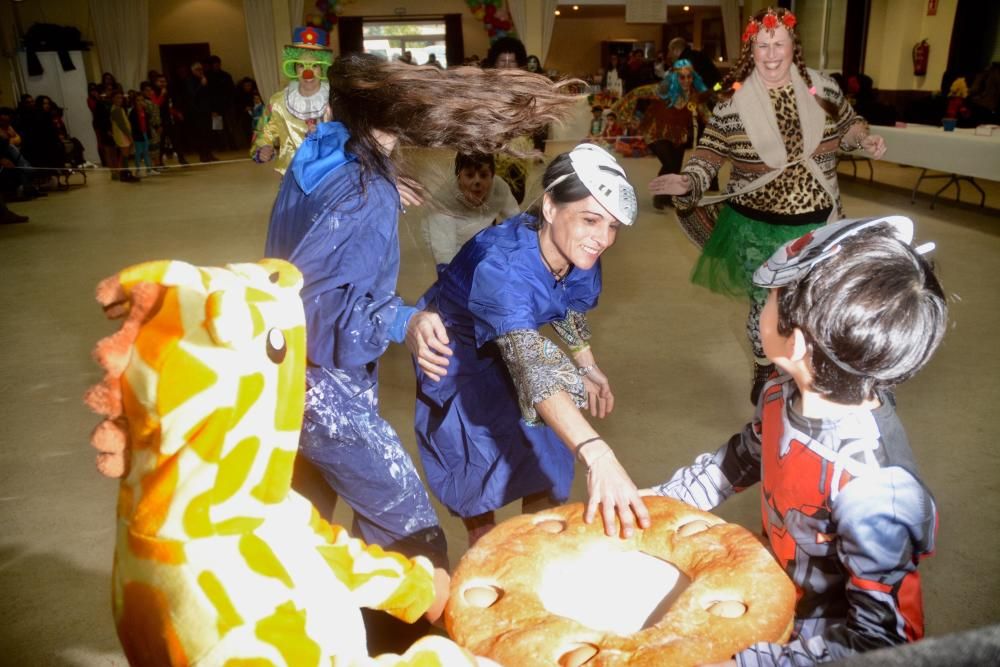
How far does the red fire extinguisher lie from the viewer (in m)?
11.6

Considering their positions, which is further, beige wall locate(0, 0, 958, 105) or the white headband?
beige wall locate(0, 0, 958, 105)

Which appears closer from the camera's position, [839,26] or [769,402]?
[769,402]

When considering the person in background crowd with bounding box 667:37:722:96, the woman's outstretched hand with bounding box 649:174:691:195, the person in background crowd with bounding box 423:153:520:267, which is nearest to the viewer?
the woman's outstretched hand with bounding box 649:174:691:195

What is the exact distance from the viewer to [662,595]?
124cm

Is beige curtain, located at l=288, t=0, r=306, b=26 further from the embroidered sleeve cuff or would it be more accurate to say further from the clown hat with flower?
the embroidered sleeve cuff

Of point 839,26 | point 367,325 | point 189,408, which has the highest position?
point 839,26

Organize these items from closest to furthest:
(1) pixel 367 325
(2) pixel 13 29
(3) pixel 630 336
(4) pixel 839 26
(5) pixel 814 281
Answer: (5) pixel 814 281 < (1) pixel 367 325 < (3) pixel 630 336 < (2) pixel 13 29 < (4) pixel 839 26

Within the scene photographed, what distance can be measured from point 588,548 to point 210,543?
23.8 inches

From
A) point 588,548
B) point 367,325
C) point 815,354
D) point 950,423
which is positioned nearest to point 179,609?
point 588,548

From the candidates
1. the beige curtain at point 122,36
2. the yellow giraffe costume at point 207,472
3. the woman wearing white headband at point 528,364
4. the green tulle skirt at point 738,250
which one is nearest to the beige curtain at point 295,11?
the beige curtain at point 122,36

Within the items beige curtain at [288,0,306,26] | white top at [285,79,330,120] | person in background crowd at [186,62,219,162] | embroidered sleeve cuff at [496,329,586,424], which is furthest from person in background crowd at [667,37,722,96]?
beige curtain at [288,0,306,26]

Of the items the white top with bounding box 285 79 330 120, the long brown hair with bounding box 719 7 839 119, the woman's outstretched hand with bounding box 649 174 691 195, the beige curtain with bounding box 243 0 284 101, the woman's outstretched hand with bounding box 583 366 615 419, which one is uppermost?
the beige curtain with bounding box 243 0 284 101

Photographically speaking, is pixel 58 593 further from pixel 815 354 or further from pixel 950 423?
pixel 950 423

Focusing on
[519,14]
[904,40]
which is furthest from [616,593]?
[519,14]
